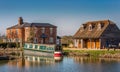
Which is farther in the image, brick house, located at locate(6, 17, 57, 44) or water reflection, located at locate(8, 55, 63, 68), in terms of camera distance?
brick house, located at locate(6, 17, 57, 44)

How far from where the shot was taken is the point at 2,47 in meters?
102

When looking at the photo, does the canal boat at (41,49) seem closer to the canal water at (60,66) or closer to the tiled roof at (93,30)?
the tiled roof at (93,30)

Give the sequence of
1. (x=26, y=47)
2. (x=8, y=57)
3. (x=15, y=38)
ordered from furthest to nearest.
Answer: (x=15, y=38) → (x=26, y=47) → (x=8, y=57)

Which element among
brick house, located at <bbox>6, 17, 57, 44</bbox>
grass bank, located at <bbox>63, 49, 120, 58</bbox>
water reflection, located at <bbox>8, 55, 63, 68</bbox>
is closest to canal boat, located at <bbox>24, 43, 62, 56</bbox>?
grass bank, located at <bbox>63, 49, 120, 58</bbox>

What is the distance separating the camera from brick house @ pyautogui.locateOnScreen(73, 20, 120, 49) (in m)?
89.4

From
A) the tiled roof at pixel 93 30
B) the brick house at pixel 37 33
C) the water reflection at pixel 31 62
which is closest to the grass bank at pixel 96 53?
the tiled roof at pixel 93 30

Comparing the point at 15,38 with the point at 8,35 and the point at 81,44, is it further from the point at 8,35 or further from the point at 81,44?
the point at 81,44

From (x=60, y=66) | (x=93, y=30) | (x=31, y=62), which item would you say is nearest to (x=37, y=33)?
(x=93, y=30)

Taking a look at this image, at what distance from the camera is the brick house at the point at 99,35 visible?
293 feet

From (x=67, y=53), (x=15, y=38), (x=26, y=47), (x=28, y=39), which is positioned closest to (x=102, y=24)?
(x=67, y=53)

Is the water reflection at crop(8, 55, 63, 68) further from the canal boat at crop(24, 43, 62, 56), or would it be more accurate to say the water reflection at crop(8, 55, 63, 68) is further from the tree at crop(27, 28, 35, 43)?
the tree at crop(27, 28, 35, 43)

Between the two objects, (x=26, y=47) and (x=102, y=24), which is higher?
(x=102, y=24)

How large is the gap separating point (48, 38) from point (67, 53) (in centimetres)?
3140

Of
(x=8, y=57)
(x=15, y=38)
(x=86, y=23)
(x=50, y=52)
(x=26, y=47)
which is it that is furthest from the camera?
(x=15, y=38)
